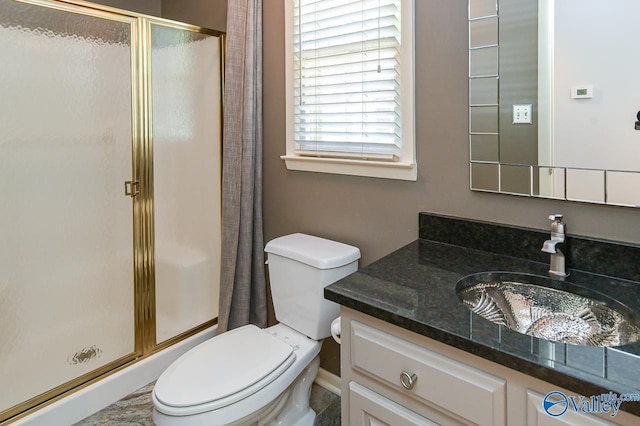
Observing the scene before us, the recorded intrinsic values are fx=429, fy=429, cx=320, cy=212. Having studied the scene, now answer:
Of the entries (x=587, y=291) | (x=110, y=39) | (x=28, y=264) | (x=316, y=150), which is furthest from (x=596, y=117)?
(x=28, y=264)

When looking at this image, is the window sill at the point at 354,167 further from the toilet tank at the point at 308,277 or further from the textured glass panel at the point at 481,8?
the textured glass panel at the point at 481,8

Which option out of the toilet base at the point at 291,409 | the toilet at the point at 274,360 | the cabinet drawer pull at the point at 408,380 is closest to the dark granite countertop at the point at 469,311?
the cabinet drawer pull at the point at 408,380

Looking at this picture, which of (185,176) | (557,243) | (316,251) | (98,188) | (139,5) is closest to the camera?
(557,243)

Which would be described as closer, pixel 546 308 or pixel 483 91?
pixel 546 308

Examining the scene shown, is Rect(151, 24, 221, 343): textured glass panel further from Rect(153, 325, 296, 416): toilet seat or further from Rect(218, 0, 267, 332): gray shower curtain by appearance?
Rect(153, 325, 296, 416): toilet seat

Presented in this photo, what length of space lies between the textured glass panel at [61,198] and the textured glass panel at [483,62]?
143 cm

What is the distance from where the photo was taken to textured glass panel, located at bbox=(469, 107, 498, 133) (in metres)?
1.37

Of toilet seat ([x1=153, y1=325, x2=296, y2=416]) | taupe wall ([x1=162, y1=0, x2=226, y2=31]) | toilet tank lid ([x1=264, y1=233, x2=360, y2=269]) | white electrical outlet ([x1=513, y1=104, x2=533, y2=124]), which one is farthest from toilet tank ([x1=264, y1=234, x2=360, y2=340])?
taupe wall ([x1=162, y1=0, x2=226, y2=31])

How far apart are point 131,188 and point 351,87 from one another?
1.09 metres

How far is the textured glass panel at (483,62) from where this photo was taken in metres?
1.36

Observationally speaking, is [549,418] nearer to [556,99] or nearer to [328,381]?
[556,99]

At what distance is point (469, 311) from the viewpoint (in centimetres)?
97

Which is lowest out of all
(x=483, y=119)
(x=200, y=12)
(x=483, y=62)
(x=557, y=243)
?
(x=557, y=243)
